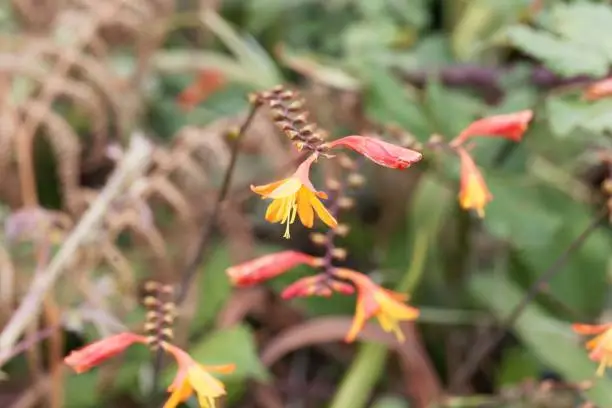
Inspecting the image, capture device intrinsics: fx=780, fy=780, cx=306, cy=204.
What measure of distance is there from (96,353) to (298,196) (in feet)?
0.54

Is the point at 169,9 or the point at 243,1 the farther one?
the point at 243,1

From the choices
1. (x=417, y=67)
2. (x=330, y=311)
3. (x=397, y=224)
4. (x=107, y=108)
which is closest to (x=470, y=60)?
(x=417, y=67)

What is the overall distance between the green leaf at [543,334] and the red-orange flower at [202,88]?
384 millimetres

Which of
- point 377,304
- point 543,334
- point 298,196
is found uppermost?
point 298,196

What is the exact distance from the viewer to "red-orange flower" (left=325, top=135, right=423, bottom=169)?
369 millimetres

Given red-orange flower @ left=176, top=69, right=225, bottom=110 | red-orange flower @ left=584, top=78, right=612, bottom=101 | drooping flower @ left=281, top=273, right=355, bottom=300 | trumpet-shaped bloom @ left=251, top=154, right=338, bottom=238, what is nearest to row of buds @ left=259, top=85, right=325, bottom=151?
trumpet-shaped bloom @ left=251, top=154, right=338, bottom=238

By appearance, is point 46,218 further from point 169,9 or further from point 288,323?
point 169,9

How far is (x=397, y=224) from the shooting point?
34.4 inches

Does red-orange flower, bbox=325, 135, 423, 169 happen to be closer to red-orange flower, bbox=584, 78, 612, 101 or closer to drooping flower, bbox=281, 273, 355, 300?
drooping flower, bbox=281, 273, 355, 300

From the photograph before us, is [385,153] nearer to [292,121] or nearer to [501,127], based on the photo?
[292,121]

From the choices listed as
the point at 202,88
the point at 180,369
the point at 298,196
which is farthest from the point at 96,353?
the point at 202,88

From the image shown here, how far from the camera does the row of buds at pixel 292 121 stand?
39cm

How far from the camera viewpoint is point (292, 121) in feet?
1.36

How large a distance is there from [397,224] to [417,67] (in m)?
0.18
